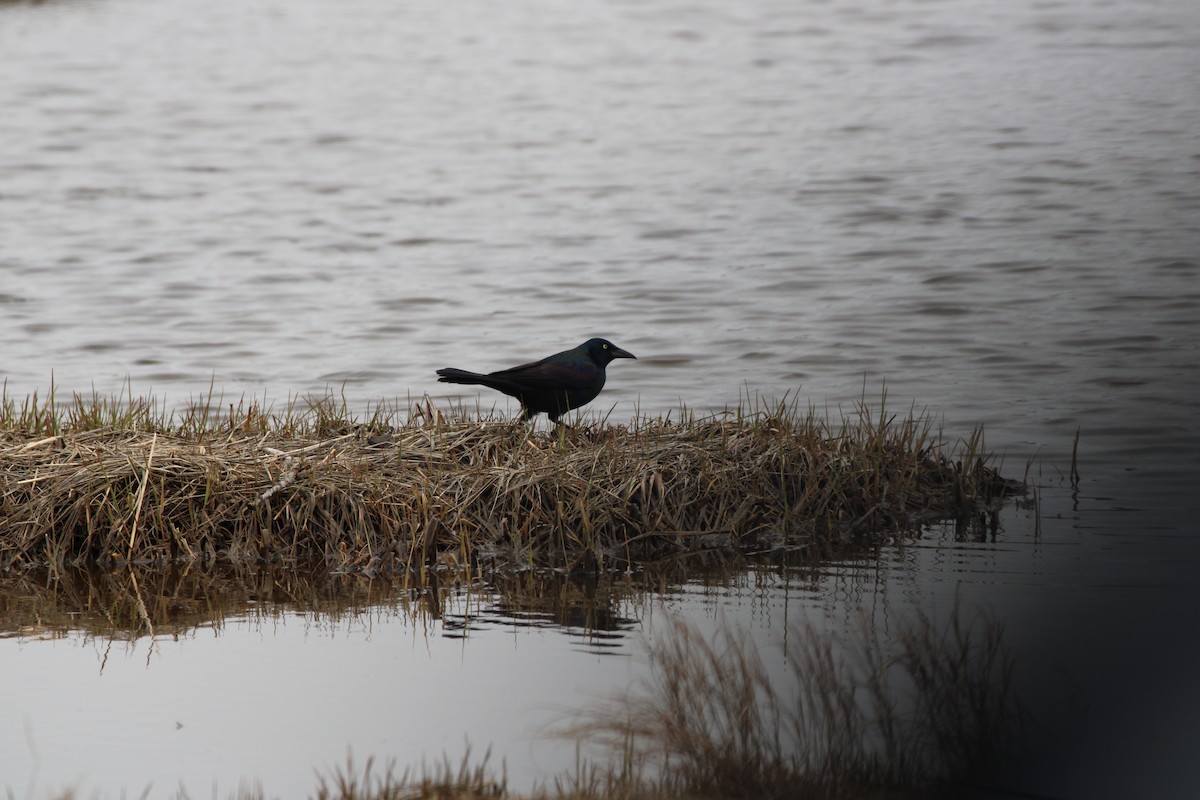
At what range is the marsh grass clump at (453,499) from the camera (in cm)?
642

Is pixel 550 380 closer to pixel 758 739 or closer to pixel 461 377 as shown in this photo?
pixel 461 377

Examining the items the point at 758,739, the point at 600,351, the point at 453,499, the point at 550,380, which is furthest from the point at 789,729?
the point at 600,351

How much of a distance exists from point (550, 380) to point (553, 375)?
3 cm

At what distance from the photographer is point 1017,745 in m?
2.36

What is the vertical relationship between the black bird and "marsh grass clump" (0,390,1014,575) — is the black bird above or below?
above

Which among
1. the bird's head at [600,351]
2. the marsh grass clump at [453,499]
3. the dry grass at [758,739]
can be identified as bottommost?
the dry grass at [758,739]

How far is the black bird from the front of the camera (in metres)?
7.61

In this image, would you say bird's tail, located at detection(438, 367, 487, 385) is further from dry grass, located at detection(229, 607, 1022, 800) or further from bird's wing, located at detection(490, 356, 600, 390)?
dry grass, located at detection(229, 607, 1022, 800)

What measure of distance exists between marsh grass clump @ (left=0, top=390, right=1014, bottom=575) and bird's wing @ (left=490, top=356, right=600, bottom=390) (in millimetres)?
355

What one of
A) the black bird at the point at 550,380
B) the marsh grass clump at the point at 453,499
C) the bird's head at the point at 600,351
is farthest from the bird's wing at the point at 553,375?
the marsh grass clump at the point at 453,499

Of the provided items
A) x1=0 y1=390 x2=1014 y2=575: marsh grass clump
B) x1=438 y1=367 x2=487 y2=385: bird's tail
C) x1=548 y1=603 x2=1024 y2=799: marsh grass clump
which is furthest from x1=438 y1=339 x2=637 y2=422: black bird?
x1=548 y1=603 x2=1024 y2=799: marsh grass clump

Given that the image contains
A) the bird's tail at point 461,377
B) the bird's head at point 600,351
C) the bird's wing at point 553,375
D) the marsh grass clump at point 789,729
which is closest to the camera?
the marsh grass clump at point 789,729

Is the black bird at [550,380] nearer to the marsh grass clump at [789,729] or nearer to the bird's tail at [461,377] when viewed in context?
the bird's tail at [461,377]

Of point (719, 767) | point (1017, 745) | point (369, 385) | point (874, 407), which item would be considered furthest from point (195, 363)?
point (1017, 745)
